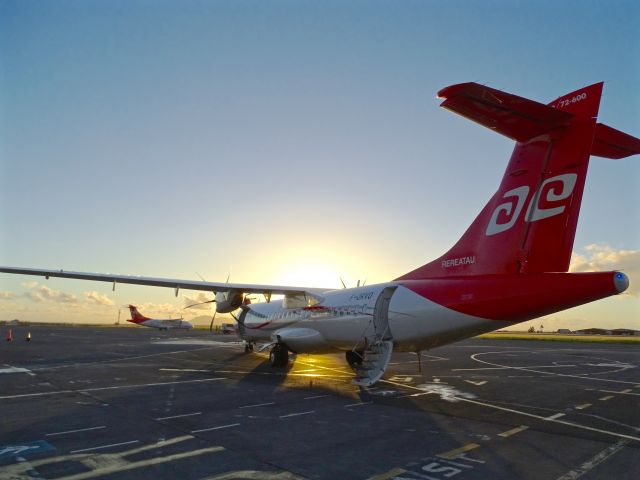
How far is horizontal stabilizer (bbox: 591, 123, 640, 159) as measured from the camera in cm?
1166

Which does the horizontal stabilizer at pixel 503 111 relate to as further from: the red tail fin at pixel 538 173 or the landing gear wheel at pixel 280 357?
the landing gear wheel at pixel 280 357

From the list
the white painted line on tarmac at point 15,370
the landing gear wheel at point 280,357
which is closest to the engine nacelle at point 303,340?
the landing gear wheel at point 280,357

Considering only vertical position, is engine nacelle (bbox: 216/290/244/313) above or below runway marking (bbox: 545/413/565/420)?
above

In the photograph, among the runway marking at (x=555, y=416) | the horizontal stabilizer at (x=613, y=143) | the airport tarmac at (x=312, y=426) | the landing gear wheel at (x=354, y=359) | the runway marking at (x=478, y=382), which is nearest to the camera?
the airport tarmac at (x=312, y=426)

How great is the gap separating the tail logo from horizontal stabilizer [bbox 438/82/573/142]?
1296mm

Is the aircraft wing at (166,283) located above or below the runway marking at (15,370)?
above

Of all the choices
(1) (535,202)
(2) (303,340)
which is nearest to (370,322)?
(2) (303,340)

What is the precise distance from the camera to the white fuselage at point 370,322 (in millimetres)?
12898

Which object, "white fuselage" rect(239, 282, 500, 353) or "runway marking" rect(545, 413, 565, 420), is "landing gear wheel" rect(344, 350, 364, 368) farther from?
"runway marking" rect(545, 413, 565, 420)

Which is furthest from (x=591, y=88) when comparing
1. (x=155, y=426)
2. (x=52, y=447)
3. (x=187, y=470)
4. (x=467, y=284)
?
(x=52, y=447)

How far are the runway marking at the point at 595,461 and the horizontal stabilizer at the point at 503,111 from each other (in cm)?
663

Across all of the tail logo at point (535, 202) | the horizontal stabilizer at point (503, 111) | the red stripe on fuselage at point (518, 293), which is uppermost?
the horizontal stabilizer at point (503, 111)

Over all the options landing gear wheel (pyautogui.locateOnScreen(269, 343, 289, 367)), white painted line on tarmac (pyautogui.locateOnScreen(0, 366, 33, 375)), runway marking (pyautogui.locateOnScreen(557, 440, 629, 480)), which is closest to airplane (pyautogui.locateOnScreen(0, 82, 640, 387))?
runway marking (pyautogui.locateOnScreen(557, 440, 629, 480))

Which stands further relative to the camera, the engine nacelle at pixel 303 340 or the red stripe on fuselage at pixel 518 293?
the engine nacelle at pixel 303 340
